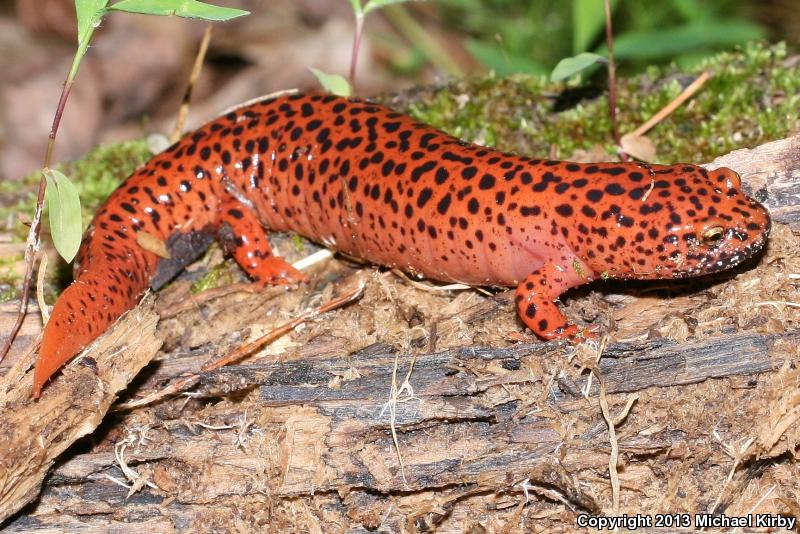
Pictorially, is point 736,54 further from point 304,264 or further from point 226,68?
point 226,68

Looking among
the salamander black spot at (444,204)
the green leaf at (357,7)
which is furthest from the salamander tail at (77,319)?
the green leaf at (357,7)

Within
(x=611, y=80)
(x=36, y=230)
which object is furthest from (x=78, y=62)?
(x=611, y=80)

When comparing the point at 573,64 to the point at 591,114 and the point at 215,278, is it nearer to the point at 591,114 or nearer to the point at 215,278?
the point at 591,114

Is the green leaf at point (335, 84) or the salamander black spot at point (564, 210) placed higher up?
the green leaf at point (335, 84)

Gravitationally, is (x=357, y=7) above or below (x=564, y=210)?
above

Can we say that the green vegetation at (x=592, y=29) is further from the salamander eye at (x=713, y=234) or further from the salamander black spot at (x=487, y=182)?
the salamander eye at (x=713, y=234)

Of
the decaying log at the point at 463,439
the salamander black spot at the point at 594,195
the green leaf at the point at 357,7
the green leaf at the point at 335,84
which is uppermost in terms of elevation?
the green leaf at the point at 357,7

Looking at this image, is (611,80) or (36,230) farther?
(611,80)
